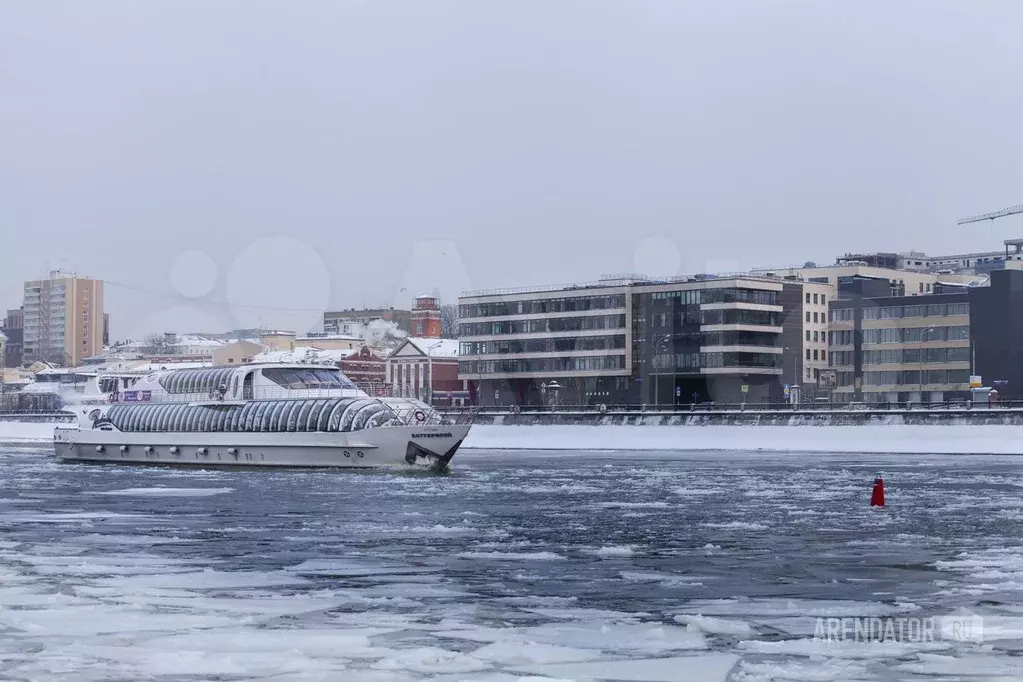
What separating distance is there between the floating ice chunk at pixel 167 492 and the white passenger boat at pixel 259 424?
1554cm

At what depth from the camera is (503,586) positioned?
25297 mm

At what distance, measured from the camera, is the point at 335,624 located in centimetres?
2091

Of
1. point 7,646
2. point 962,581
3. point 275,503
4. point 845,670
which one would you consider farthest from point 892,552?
point 275,503

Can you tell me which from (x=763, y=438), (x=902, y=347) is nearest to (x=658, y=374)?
(x=902, y=347)

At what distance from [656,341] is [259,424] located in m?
107

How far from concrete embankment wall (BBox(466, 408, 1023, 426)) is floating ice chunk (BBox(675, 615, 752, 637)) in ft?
317

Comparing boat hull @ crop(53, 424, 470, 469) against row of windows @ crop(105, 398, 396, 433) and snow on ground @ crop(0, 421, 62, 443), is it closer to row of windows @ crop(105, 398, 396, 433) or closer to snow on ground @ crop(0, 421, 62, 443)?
row of windows @ crop(105, 398, 396, 433)

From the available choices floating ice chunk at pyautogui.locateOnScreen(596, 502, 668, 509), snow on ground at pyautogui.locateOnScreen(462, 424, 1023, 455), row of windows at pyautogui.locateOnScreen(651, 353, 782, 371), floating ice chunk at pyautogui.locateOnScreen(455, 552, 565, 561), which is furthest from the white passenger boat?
row of windows at pyautogui.locateOnScreen(651, 353, 782, 371)

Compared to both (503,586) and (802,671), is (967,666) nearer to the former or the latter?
(802,671)

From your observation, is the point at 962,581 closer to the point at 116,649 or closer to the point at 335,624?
the point at 335,624

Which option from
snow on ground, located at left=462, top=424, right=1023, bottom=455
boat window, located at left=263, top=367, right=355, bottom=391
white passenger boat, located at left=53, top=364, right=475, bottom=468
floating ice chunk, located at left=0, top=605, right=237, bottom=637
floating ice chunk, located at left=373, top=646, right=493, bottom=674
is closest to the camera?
floating ice chunk, located at left=373, top=646, right=493, bottom=674

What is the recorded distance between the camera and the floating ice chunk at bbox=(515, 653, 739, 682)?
56.3 ft

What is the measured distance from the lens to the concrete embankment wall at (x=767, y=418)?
4486 inches

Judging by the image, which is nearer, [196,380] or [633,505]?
[633,505]
